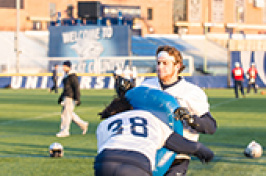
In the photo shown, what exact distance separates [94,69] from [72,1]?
3701 cm

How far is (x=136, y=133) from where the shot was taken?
434 cm

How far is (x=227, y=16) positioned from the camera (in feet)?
320

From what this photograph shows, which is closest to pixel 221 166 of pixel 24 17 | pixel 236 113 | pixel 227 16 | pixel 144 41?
pixel 236 113

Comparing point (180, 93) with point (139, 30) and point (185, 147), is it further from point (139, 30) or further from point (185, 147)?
point (139, 30)

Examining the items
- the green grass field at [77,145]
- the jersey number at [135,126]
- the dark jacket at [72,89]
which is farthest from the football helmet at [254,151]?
the jersey number at [135,126]

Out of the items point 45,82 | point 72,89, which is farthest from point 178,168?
point 45,82

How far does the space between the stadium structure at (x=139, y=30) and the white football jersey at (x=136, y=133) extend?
163 feet

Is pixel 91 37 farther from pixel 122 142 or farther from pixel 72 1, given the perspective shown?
pixel 122 142

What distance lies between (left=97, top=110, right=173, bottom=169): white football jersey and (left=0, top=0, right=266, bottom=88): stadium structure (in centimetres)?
4961

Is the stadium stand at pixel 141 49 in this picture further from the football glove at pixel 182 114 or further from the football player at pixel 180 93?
the football glove at pixel 182 114

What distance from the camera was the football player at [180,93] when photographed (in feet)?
17.2

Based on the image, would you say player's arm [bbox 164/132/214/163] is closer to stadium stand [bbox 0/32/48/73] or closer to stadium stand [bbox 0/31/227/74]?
stadium stand [bbox 0/31/227/74]

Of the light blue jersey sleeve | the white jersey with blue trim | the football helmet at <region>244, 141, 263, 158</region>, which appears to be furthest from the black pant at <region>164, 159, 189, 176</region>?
the football helmet at <region>244, 141, 263, 158</region>

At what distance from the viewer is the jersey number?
4340mm
